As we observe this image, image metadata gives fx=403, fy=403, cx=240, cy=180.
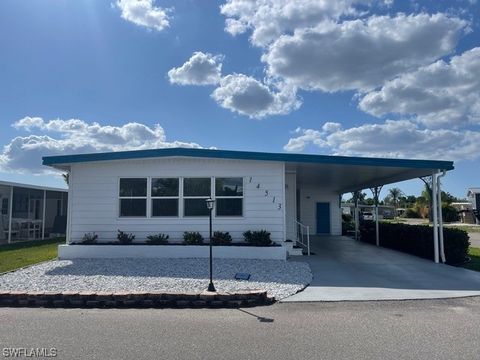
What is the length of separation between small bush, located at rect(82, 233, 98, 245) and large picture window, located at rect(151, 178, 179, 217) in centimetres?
180

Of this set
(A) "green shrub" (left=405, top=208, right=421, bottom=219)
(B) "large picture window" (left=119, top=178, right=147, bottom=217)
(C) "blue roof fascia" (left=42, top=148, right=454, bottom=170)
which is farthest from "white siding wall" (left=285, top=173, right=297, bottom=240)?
(A) "green shrub" (left=405, top=208, right=421, bottom=219)

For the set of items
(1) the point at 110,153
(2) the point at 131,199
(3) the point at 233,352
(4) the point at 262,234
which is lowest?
(3) the point at 233,352

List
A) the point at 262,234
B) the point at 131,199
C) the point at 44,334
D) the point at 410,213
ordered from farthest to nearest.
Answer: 1. the point at 410,213
2. the point at 131,199
3. the point at 262,234
4. the point at 44,334

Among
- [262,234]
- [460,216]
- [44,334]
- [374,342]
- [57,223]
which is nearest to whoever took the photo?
[374,342]

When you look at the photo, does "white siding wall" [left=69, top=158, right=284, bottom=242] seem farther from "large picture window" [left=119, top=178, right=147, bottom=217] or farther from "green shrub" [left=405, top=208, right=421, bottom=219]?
"green shrub" [left=405, top=208, right=421, bottom=219]

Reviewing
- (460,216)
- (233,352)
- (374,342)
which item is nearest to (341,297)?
(374,342)

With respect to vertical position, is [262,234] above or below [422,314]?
above

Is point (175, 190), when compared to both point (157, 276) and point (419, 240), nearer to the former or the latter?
point (157, 276)

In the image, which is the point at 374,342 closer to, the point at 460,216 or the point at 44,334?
the point at 44,334

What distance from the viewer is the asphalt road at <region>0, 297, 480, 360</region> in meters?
4.30

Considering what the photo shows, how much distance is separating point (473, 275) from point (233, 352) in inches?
285

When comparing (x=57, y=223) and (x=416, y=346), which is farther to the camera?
(x=57, y=223)

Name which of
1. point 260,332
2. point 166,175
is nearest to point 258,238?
point 166,175

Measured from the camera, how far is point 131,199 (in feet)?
39.0
